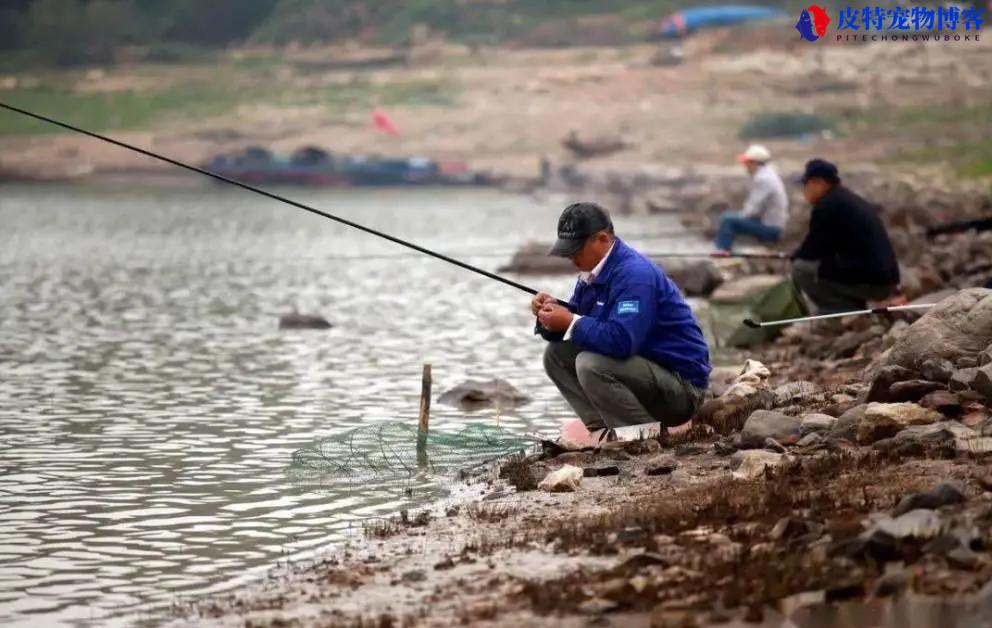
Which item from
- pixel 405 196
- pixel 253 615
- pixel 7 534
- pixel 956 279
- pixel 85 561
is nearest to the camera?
pixel 253 615

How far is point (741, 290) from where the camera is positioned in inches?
784

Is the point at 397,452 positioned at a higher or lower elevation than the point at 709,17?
lower

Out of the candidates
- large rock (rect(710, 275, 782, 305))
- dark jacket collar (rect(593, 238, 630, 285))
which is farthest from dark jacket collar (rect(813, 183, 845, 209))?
large rock (rect(710, 275, 782, 305))

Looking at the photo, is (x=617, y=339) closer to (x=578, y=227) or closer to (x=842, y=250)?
(x=578, y=227)

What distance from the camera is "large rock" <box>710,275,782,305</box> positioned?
19.6 m

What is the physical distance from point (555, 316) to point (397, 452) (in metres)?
1.54

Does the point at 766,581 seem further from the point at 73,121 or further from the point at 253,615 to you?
the point at 73,121

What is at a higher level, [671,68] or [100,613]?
[671,68]

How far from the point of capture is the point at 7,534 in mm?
8211

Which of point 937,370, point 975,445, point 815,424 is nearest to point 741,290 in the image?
point 937,370

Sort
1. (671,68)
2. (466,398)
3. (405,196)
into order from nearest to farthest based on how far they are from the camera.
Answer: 1. (466,398)
2. (405,196)
3. (671,68)

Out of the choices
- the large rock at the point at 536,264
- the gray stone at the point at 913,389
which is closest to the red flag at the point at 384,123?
the large rock at the point at 536,264

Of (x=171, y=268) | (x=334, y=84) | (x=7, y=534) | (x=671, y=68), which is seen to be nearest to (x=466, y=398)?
(x=7, y=534)

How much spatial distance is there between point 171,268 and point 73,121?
52.1 meters
